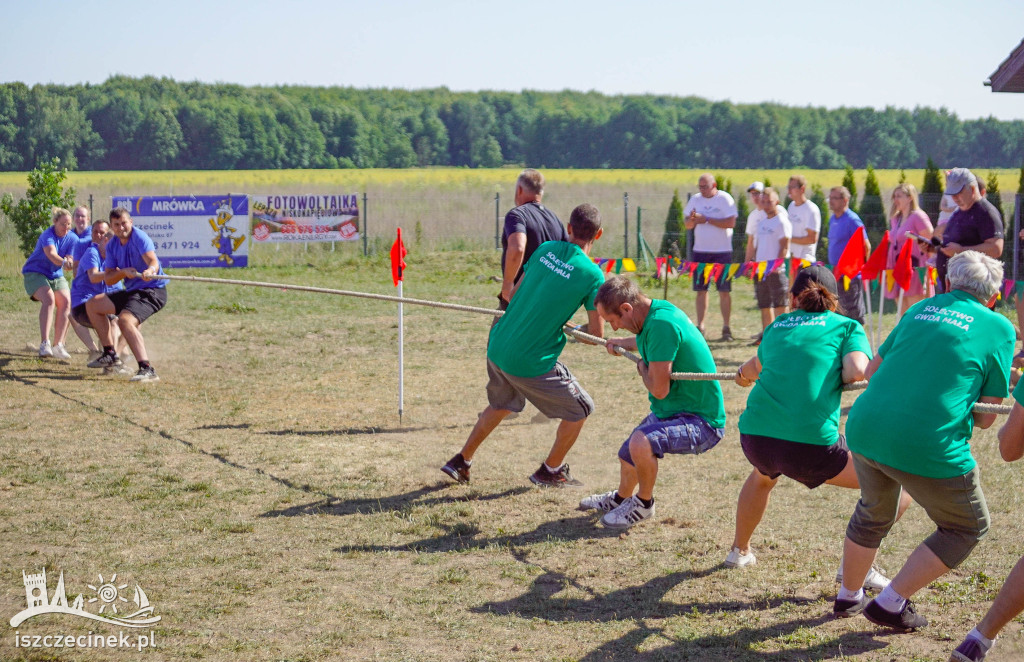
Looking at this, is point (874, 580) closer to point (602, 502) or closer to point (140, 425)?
point (602, 502)

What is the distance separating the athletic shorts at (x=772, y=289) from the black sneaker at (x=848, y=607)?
23.2 feet

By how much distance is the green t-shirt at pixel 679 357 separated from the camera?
5.21 m

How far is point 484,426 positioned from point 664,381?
171 centimetres

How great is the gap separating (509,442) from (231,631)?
12.3ft

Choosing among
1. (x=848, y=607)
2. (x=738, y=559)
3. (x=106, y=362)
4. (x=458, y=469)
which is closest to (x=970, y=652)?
(x=848, y=607)

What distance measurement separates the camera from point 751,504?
16.3ft

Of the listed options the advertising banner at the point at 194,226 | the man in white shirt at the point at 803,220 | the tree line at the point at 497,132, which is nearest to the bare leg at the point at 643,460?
the man in white shirt at the point at 803,220

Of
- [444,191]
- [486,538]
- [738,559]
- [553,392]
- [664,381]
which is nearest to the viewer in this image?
[738,559]

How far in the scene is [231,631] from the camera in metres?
4.38

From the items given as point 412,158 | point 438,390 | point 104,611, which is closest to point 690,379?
point 104,611

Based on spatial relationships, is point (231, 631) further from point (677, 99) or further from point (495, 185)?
point (677, 99)

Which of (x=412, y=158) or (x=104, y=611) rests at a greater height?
(x=412, y=158)

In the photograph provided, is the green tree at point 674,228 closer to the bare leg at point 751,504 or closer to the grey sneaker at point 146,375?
the grey sneaker at point 146,375

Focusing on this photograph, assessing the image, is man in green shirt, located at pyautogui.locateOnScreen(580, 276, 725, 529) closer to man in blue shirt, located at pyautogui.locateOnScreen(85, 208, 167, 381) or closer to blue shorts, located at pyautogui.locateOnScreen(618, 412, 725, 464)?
blue shorts, located at pyautogui.locateOnScreen(618, 412, 725, 464)
